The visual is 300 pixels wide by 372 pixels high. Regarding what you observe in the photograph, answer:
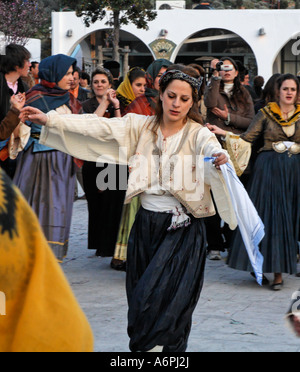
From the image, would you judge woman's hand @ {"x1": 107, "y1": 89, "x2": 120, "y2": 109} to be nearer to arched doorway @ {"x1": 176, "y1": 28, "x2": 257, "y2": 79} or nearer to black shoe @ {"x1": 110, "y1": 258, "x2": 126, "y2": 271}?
black shoe @ {"x1": 110, "y1": 258, "x2": 126, "y2": 271}

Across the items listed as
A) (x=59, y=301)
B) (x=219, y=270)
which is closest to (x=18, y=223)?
(x=59, y=301)

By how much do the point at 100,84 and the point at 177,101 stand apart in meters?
3.76

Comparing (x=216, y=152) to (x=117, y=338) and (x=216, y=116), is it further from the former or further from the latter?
(x=216, y=116)

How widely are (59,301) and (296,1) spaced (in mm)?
35398

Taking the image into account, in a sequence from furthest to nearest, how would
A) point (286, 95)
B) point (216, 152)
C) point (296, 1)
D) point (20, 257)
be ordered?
point (296, 1)
point (286, 95)
point (216, 152)
point (20, 257)

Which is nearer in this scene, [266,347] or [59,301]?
[59,301]

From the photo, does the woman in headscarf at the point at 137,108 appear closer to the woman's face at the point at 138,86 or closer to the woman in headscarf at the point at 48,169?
the woman's face at the point at 138,86

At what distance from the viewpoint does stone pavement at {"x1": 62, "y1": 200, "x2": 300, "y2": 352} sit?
5.04 m

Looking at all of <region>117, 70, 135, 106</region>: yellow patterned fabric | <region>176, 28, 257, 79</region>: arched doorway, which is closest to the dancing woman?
<region>117, 70, 135, 106</region>: yellow patterned fabric

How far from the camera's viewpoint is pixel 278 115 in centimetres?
683

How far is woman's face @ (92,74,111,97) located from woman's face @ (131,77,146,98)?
→ 1.59ft

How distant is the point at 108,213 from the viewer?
7887 millimetres

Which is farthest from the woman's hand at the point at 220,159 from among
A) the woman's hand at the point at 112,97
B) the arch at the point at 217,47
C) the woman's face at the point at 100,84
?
the arch at the point at 217,47

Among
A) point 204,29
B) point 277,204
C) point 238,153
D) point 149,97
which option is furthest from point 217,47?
point 238,153
